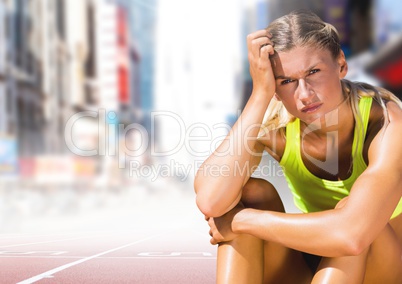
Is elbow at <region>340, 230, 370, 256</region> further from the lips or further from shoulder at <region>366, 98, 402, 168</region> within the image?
the lips

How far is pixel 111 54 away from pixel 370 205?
48.0 m

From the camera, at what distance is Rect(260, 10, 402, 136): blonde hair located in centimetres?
173

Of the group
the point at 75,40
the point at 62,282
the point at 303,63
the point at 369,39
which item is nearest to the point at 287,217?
the point at 303,63

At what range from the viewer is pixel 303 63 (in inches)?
67.2

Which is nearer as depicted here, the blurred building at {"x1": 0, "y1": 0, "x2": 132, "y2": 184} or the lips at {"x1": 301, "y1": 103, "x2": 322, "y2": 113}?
the lips at {"x1": 301, "y1": 103, "x2": 322, "y2": 113}

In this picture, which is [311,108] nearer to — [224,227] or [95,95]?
[224,227]

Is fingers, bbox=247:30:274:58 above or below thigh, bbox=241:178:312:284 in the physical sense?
above

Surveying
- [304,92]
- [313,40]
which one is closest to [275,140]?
[304,92]

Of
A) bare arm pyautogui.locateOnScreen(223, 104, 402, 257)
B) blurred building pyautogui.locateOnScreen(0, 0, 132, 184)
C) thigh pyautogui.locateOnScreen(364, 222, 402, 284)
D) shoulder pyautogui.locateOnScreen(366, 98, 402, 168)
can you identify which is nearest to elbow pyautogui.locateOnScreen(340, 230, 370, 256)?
bare arm pyautogui.locateOnScreen(223, 104, 402, 257)

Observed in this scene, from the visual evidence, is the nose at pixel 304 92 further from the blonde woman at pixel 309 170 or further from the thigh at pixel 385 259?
the thigh at pixel 385 259

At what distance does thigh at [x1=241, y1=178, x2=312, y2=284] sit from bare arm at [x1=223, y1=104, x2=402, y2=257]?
11 cm

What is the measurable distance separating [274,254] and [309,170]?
1.02 ft

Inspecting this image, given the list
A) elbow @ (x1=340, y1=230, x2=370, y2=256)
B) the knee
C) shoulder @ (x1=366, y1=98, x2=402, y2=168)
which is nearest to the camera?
elbow @ (x1=340, y1=230, x2=370, y2=256)

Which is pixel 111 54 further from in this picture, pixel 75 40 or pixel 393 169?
pixel 393 169
